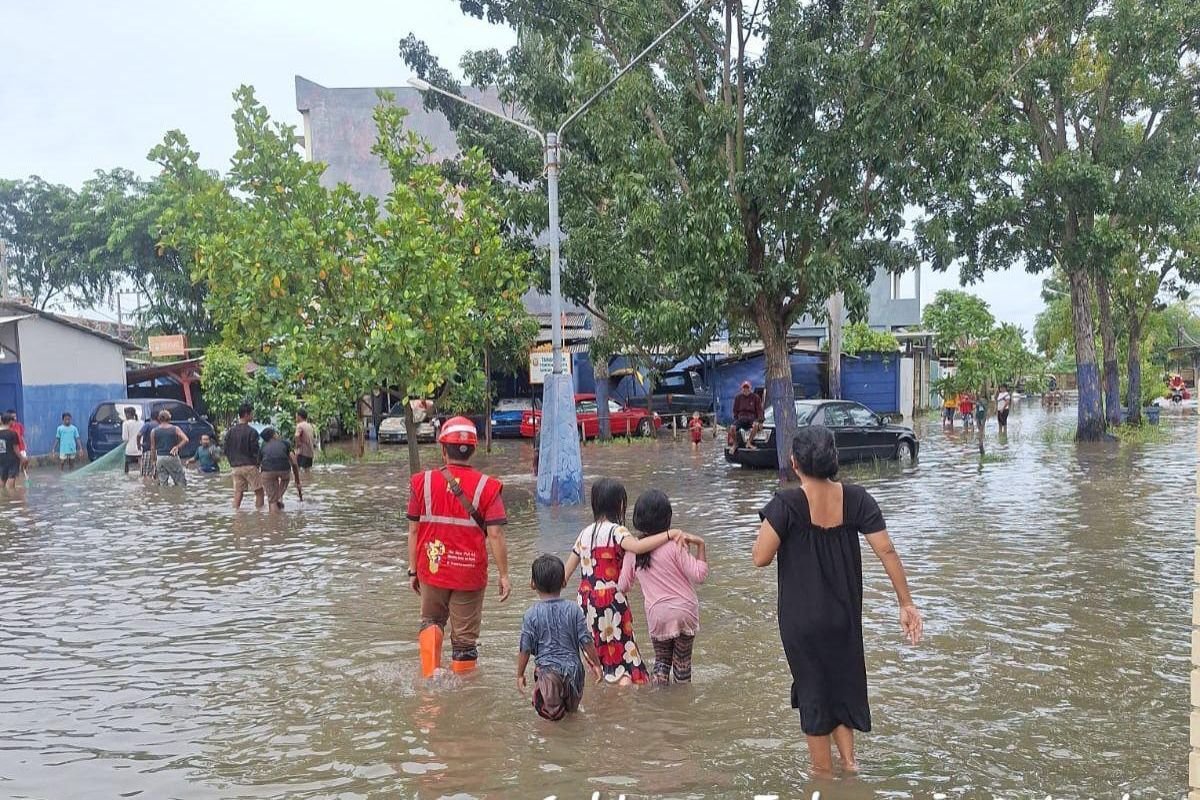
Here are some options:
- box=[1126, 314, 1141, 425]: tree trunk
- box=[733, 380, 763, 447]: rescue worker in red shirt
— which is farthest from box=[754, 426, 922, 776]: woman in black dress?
box=[1126, 314, 1141, 425]: tree trunk

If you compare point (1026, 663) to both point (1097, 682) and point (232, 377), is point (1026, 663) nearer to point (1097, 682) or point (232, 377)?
point (1097, 682)

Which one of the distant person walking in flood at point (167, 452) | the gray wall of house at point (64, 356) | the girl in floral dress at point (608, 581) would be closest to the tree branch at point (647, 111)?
the distant person walking in flood at point (167, 452)

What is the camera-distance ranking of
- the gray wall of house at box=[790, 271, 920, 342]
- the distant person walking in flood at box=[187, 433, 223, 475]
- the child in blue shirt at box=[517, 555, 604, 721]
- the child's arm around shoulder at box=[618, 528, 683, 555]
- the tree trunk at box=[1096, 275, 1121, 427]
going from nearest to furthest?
the child in blue shirt at box=[517, 555, 604, 721] → the child's arm around shoulder at box=[618, 528, 683, 555] → the distant person walking in flood at box=[187, 433, 223, 475] → the tree trunk at box=[1096, 275, 1121, 427] → the gray wall of house at box=[790, 271, 920, 342]

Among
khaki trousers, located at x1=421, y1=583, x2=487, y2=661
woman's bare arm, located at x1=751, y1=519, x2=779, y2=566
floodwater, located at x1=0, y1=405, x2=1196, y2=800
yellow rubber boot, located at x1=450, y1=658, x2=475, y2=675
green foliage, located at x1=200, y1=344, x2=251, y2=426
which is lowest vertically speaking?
floodwater, located at x1=0, y1=405, x2=1196, y2=800

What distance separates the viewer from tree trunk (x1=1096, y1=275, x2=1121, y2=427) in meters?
26.2

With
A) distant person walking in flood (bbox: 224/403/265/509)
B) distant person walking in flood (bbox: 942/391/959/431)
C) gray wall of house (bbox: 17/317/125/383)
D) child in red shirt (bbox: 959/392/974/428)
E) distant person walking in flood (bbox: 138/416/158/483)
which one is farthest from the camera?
distant person walking in flood (bbox: 942/391/959/431)

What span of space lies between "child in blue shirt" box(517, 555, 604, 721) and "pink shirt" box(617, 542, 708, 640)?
1.47ft

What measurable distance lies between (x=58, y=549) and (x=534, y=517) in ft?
19.5

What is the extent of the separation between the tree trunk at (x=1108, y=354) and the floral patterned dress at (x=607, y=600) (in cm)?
2289

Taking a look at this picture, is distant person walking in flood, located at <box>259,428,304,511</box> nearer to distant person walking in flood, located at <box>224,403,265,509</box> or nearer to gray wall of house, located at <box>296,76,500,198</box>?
distant person walking in flood, located at <box>224,403,265,509</box>

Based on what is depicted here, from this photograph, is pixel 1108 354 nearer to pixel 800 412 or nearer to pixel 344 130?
pixel 800 412

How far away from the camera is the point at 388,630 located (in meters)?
8.10

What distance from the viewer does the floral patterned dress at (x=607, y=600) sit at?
599cm

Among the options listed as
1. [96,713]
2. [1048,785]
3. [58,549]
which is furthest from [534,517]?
[1048,785]
